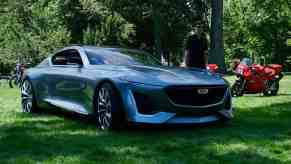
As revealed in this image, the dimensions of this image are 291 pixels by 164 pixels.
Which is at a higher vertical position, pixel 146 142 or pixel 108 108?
pixel 108 108

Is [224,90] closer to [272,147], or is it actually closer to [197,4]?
[272,147]

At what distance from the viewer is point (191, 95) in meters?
6.82

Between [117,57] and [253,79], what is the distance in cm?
606

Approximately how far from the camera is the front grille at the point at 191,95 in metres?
6.68

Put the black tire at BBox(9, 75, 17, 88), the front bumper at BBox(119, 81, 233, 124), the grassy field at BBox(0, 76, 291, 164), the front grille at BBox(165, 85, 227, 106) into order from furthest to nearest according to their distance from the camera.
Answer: the black tire at BBox(9, 75, 17, 88) → the front grille at BBox(165, 85, 227, 106) → the front bumper at BBox(119, 81, 233, 124) → the grassy field at BBox(0, 76, 291, 164)

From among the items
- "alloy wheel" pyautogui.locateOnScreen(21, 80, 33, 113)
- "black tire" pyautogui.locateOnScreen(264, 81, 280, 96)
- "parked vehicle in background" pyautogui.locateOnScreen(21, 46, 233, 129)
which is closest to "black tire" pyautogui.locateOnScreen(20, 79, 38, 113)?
"alloy wheel" pyautogui.locateOnScreen(21, 80, 33, 113)

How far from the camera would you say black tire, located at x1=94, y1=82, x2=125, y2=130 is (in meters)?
6.75

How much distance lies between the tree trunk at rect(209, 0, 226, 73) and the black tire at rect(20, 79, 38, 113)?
580 inches

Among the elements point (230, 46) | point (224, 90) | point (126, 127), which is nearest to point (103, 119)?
point (126, 127)

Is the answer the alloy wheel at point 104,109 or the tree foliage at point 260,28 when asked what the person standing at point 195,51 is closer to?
the alloy wheel at point 104,109

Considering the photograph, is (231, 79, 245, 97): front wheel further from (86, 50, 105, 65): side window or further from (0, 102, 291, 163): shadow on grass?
(86, 50, 105, 65): side window

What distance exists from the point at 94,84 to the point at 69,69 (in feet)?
3.53

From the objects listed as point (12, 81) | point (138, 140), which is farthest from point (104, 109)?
point (12, 81)

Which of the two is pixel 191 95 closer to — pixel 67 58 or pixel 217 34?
pixel 67 58
